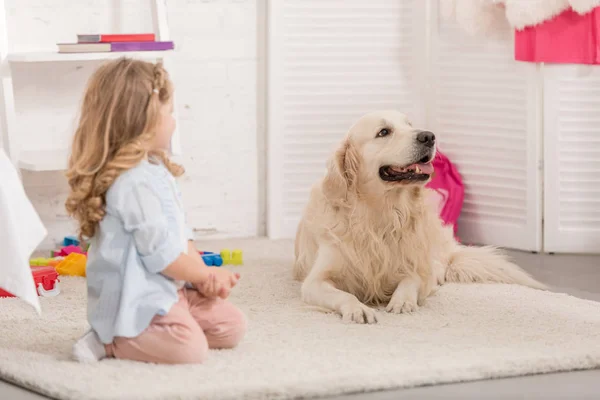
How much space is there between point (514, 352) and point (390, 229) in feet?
2.34

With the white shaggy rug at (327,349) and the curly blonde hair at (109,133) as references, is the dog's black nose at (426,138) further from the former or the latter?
the curly blonde hair at (109,133)

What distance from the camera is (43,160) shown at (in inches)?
152

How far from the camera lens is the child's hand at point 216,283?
2461 mm

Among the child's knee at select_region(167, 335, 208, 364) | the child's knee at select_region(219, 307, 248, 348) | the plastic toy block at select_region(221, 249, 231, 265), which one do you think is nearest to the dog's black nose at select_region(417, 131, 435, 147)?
the child's knee at select_region(219, 307, 248, 348)

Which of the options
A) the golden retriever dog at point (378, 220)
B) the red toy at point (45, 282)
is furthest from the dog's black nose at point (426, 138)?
the red toy at point (45, 282)

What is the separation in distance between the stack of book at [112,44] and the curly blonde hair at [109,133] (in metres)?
1.33

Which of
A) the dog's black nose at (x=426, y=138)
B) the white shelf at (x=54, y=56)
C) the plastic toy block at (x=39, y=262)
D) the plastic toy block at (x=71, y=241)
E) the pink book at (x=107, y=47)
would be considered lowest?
the plastic toy block at (x=39, y=262)

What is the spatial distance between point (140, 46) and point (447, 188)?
1.35 metres

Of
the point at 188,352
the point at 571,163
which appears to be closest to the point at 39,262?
the point at 188,352

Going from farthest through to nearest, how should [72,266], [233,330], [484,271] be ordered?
1. [72,266]
2. [484,271]
3. [233,330]

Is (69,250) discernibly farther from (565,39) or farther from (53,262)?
(565,39)

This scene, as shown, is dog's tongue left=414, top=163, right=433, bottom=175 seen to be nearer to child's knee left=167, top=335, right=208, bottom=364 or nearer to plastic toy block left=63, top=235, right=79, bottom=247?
child's knee left=167, top=335, right=208, bottom=364

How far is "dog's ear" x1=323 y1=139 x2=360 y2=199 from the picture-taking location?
10.4 ft

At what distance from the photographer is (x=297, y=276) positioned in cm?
355
